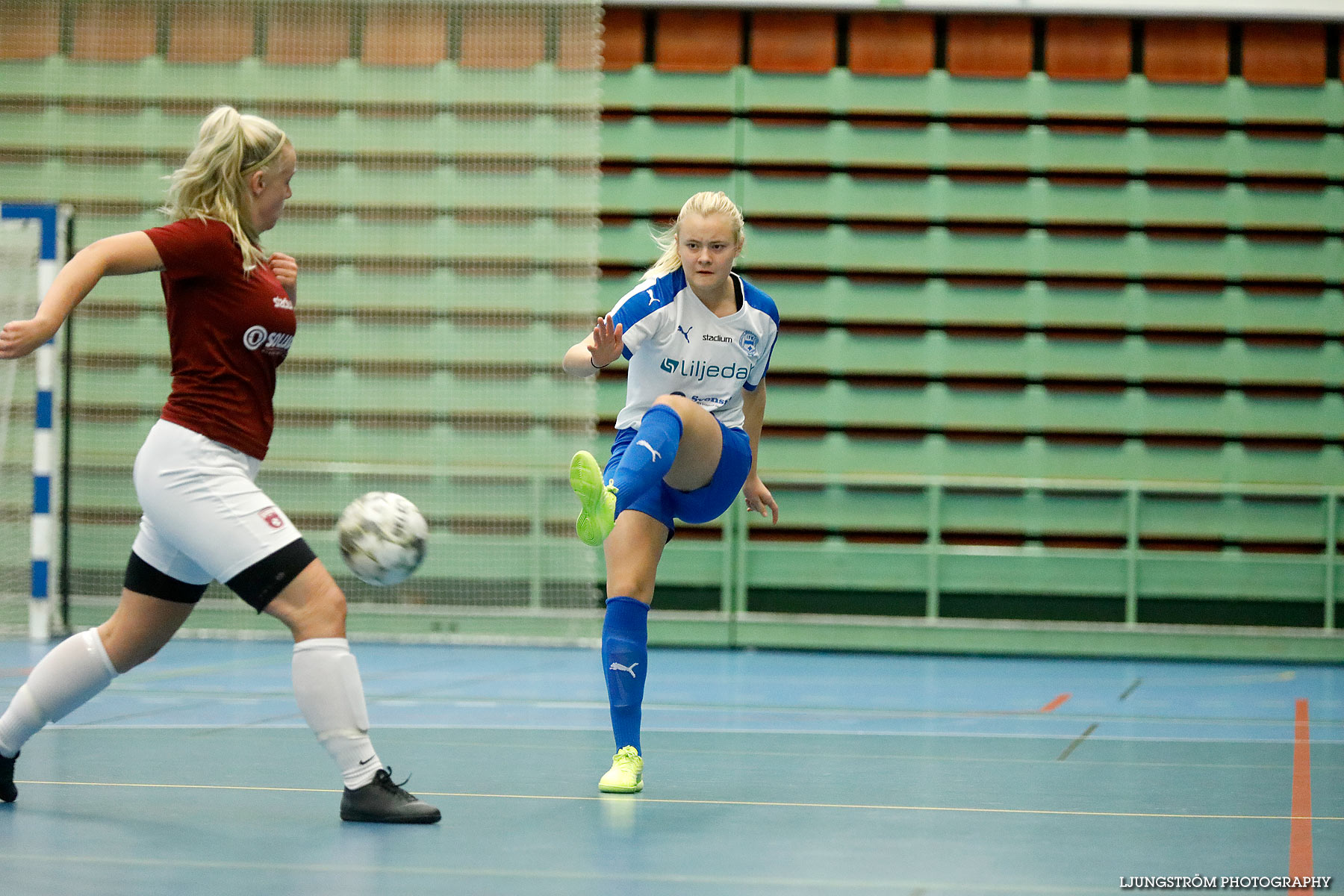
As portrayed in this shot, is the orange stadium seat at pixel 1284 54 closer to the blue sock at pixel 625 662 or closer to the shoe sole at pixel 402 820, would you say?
the blue sock at pixel 625 662

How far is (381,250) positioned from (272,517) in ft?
19.1

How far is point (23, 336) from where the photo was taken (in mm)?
2516

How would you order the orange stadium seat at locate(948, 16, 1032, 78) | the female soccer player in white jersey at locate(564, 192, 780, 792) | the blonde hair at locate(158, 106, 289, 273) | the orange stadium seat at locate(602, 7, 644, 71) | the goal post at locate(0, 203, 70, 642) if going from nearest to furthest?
the blonde hair at locate(158, 106, 289, 273) → the female soccer player in white jersey at locate(564, 192, 780, 792) → the goal post at locate(0, 203, 70, 642) → the orange stadium seat at locate(948, 16, 1032, 78) → the orange stadium seat at locate(602, 7, 644, 71)

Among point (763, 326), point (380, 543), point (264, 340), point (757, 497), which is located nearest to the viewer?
point (264, 340)

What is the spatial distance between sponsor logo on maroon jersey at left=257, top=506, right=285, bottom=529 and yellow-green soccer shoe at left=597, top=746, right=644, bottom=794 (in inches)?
41.5

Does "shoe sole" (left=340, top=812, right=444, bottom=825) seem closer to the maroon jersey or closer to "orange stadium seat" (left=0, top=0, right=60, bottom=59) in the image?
the maroon jersey

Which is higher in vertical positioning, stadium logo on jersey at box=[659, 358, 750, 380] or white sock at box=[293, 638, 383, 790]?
stadium logo on jersey at box=[659, 358, 750, 380]

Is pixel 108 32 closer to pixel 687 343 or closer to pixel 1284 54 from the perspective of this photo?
pixel 687 343

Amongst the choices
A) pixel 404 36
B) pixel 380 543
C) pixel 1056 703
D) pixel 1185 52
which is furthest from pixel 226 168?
→ pixel 1185 52

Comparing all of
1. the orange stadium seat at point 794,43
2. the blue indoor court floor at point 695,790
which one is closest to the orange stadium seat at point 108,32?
the orange stadium seat at point 794,43

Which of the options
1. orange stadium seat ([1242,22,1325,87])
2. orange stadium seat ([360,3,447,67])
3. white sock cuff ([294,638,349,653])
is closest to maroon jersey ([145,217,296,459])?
white sock cuff ([294,638,349,653])

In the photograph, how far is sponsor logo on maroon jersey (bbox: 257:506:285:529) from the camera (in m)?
2.78

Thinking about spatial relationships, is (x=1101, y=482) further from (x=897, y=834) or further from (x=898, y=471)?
(x=897, y=834)

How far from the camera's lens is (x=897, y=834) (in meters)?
2.88
